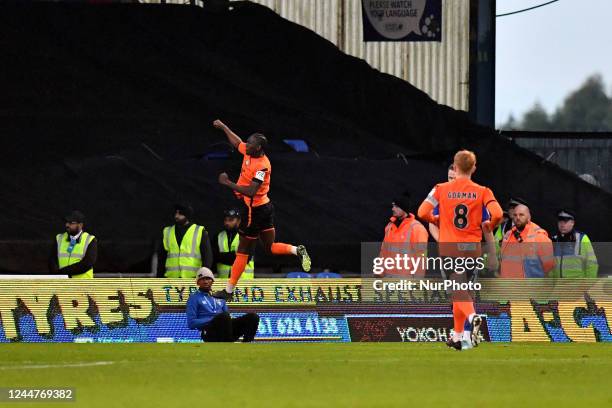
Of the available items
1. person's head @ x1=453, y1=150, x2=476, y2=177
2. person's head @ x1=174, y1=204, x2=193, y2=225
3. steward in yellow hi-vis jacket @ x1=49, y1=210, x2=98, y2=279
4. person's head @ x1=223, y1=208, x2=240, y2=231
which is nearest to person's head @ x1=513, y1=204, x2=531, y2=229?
person's head @ x1=223, y1=208, x2=240, y2=231

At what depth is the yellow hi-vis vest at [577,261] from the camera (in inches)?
803

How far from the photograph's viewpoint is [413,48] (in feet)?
99.7

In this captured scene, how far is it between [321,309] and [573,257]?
→ 3.55 meters

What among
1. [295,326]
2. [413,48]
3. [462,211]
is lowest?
[295,326]

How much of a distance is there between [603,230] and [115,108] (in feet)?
27.4

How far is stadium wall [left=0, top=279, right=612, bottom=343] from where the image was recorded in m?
19.0

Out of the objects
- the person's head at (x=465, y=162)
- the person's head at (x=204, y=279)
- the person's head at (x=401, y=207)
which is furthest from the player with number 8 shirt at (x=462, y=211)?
the person's head at (x=401, y=207)

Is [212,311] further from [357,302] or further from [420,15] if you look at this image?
[420,15]

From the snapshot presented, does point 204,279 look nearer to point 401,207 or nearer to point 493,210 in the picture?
point 401,207

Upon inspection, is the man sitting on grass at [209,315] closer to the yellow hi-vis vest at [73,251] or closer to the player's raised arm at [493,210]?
the yellow hi-vis vest at [73,251]

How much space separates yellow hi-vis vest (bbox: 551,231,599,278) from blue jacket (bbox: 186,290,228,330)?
495 centimetres

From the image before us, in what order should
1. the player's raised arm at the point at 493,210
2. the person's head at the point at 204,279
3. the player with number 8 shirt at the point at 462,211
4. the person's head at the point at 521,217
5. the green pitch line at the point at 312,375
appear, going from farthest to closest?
1. the person's head at the point at 521,217
2. the person's head at the point at 204,279
3. the player with number 8 shirt at the point at 462,211
4. the player's raised arm at the point at 493,210
5. the green pitch line at the point at 312,375

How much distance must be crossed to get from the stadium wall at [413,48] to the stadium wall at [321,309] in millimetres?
10752

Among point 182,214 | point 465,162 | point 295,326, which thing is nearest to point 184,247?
point 182,214
